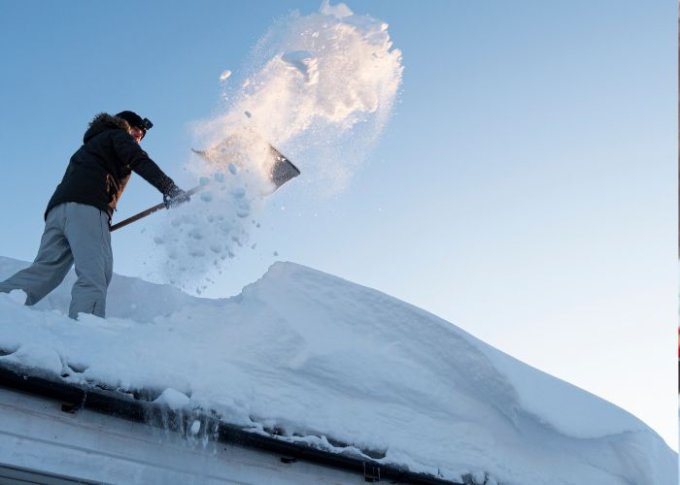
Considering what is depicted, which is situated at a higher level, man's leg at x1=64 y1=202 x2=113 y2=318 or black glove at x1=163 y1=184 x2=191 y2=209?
black glove at x1=163 y1=184 x2=191 y2=209

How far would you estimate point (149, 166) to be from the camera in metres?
4.04

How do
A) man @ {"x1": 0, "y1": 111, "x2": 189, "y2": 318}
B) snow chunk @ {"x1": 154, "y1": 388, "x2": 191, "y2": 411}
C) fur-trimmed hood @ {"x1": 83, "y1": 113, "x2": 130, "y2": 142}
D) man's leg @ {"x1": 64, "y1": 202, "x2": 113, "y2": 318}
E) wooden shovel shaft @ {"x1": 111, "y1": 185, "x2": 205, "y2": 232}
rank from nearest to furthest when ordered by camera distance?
snow chunk @ {"x1": 154, "y1": 388, "x2": 191, "y2": 411}
man's leg @ {"x1": 64, "y1": 202, "x2": 113, "y2": 318}
man @ {"x1": 0, "y1": 111, "x2": 189, "y2": 318}
fur-trimmed hood @ {"x1": 83, "y1": 113, "x2": 130, "y2": 142}
wooden shovel shaft @ {"x1": 111, "y1": 185, "x2": 205, "y2": 232}

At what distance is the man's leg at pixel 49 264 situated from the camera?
12.2 ft

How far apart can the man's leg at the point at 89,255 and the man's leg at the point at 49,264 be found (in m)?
0.13

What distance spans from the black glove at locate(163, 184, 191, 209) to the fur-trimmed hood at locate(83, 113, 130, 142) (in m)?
0.56

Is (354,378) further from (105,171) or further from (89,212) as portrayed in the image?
(105,171)

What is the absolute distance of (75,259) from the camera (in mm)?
3756

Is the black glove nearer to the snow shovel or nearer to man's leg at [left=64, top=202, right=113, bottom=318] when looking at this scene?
man's leg at [left=64, top=202, right=113, bottom=318]

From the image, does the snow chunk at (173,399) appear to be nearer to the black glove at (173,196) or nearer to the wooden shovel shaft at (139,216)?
the black glove at (173,196)

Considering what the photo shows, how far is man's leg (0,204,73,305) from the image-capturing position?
3717mm

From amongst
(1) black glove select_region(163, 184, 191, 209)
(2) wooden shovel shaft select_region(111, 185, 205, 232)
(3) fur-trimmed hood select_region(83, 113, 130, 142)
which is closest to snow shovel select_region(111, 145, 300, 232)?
(2) wooden shovel shaft select_region(111, 185, 205, 232)

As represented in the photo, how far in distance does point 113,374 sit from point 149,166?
176 cm

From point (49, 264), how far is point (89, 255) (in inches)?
11.9

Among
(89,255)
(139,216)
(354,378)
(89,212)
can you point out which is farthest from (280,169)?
(354,378)
